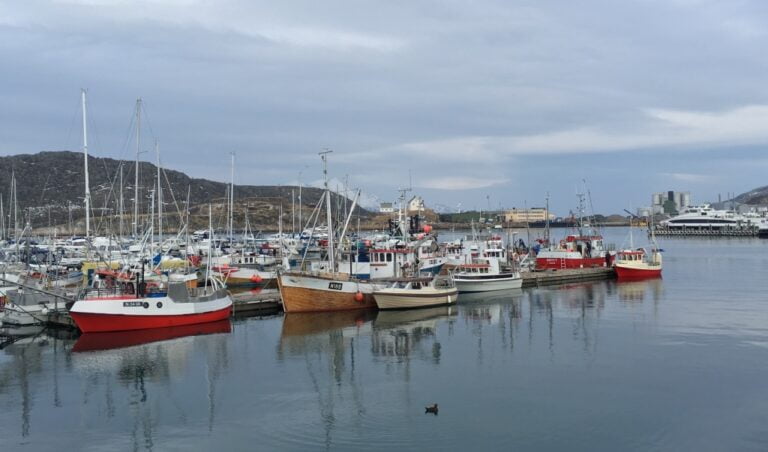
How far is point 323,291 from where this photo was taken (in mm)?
41688

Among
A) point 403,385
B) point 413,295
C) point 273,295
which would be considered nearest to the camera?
point 403,385

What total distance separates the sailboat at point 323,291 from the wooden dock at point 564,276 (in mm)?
21317

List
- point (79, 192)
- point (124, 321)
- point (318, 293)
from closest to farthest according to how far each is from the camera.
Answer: point (124, 321) < point (318, 293) < point (79, 192)

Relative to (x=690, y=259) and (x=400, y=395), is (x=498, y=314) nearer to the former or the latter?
(x=400, y=395)

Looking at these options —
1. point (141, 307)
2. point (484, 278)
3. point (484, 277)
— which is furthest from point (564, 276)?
point (141, 307)

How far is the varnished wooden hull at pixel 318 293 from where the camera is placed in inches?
1624

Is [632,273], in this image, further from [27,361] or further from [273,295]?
[27,361]

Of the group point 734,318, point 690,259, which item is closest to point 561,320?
point 734,318

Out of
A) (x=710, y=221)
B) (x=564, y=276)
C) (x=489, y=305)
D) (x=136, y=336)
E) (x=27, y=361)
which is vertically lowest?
(x=27, y=361)

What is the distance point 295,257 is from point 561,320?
130 ft

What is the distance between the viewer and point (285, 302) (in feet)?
136

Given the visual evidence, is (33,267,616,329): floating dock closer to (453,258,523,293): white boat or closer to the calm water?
the calm water

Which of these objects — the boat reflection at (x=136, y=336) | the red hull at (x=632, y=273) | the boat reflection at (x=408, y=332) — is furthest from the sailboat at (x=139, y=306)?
the red hull at (x=632, y=273)

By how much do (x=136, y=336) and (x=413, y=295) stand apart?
16.6 m
